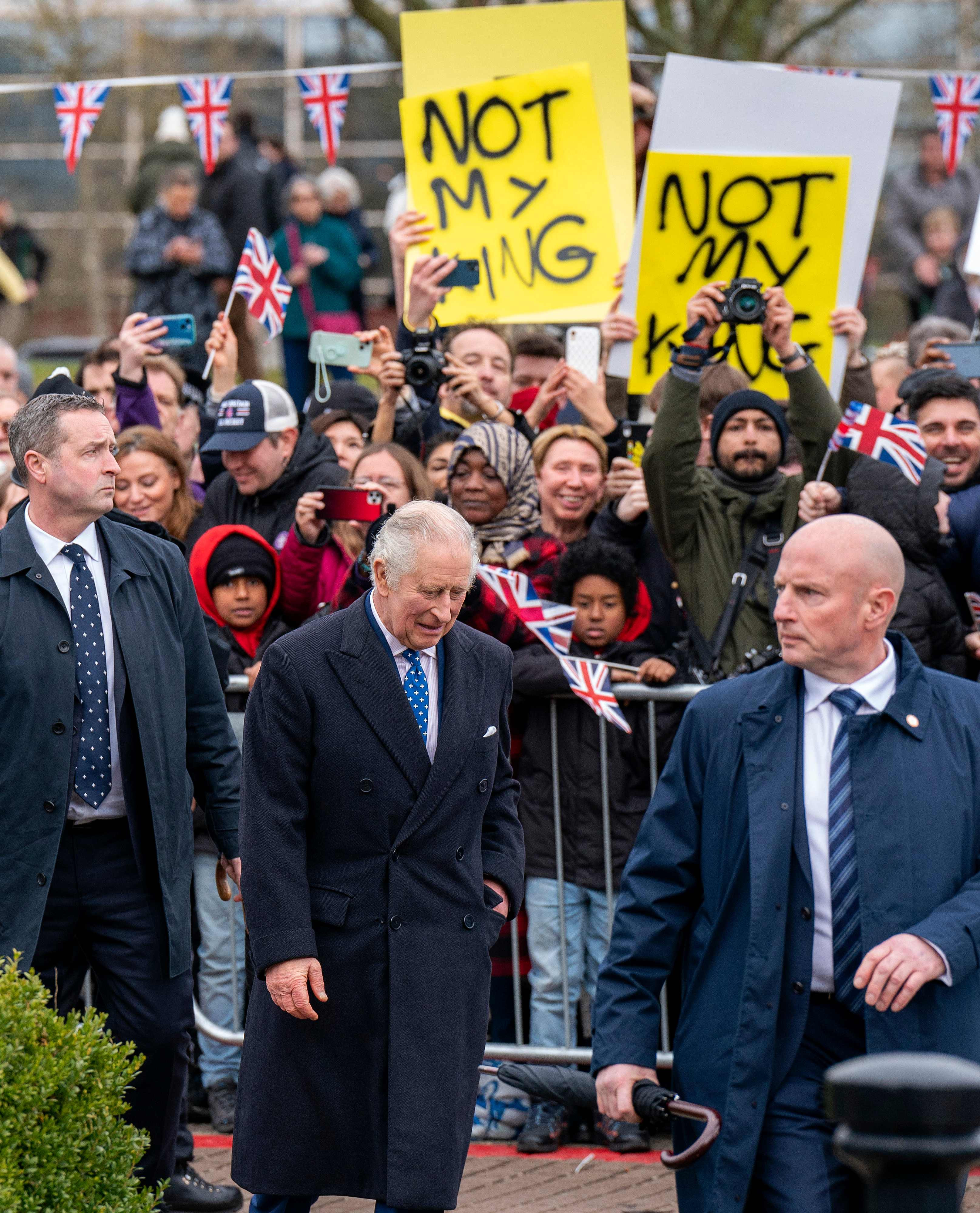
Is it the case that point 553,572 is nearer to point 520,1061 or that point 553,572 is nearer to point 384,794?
point 520,1061

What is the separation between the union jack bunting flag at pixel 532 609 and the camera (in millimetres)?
5941

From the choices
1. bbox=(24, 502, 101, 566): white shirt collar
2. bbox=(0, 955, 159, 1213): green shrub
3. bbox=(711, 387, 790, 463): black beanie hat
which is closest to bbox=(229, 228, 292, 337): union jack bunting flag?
bbox=(711, 387, 790, 463): black beanie hat

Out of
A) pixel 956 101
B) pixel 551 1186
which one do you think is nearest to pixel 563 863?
pixel 551 1186

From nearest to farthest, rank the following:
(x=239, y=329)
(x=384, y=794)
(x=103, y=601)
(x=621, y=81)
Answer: (x=384, y=794)
(x=103, y=601)
(x=621, y=81)
(x=239, y=329)

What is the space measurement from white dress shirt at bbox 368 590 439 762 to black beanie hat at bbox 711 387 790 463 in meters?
2.24

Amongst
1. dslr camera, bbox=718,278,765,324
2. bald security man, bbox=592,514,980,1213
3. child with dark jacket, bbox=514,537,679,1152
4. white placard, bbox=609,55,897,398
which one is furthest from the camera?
white placard, bbox=609,55,897,398

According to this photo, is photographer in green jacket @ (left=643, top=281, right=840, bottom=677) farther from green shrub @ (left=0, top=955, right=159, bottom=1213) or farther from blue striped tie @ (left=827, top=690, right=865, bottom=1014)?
green shrub @ (left=0, top=955, right=159, bottom=1213)

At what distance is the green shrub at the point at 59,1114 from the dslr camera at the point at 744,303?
11.3 feet

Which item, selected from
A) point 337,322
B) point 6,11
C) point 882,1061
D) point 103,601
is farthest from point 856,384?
point 6,11

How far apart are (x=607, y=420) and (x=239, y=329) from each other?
649 cm

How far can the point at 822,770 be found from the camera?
13.3 feet

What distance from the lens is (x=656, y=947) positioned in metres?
4.11

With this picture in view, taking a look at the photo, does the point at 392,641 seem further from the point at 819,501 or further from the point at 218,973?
the point at 218,973

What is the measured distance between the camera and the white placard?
7.34m
